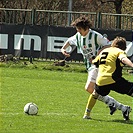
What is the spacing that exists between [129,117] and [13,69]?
10984 mm

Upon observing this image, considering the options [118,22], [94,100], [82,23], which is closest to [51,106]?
[94,100]

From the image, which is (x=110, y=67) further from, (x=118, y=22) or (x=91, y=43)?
(x=118, y=22)

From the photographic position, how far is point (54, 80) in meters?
19.0

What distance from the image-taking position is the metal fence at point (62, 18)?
23.3 m

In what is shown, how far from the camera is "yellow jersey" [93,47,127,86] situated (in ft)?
34.6

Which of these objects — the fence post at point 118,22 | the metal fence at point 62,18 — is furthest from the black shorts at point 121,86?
the fence post at point 118,22

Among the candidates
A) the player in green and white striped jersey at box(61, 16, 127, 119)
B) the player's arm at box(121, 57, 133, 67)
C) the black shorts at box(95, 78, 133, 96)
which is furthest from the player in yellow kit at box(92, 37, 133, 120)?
the player in green and white striped jersey at box(61, 16, 127, 119)

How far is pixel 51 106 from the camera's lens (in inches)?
498

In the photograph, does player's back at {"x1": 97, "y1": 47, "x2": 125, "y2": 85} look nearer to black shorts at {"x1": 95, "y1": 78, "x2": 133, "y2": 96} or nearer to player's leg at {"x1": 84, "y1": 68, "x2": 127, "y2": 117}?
black shorts at {"x1": 95, "y1": 78, "x2": 133, "y2": 96}

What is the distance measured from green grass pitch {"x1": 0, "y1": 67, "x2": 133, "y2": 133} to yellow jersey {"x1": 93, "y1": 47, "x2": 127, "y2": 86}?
733 mm

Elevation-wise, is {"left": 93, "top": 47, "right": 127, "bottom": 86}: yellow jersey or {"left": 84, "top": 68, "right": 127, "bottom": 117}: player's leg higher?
{"left": 93, "top": 47, "right": 127, "bottom": 86}: yellow jersey

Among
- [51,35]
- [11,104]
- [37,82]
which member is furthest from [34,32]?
[11,104]

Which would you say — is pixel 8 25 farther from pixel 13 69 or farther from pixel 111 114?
pixel 111 114

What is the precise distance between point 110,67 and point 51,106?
8.01 feet
